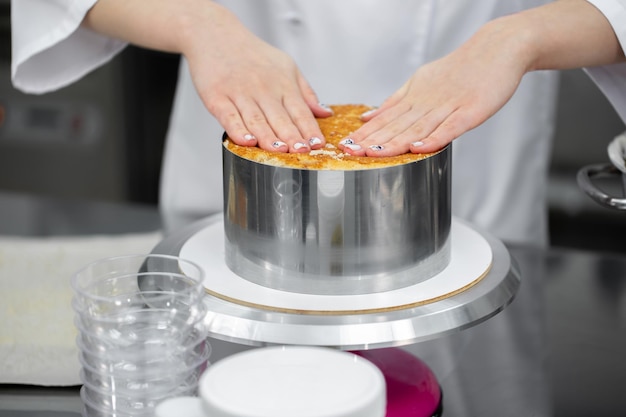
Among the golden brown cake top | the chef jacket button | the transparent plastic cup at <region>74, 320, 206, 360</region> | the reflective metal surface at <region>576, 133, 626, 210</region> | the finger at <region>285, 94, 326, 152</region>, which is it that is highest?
the chef jacket button

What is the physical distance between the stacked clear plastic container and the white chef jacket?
52 centimetres

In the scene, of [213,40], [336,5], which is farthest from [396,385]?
[336,5]

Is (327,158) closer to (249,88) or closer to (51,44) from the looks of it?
(249,88)

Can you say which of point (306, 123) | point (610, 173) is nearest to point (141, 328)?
point (306, 123)

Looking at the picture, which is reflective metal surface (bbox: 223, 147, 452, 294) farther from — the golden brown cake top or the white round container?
the white round container

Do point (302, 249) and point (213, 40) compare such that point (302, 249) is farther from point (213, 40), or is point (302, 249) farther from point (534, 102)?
point (534, 102)

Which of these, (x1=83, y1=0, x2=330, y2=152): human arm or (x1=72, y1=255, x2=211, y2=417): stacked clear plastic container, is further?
(x1=83, y1=0, x2=330, y2=152): human arm

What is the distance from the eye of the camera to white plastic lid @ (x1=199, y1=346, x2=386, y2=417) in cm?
49

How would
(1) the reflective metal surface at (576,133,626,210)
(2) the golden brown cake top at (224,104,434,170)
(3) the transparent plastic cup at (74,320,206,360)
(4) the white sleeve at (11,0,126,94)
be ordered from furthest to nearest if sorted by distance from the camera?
(4) the white sleeve at (11,0,126,94)
(1) the reflective metal surface at (576,133,626,210)
(2) the golden brown cake top at (224,104,434,170)
(3) the transparent plastic cup at (74,320,206,360)

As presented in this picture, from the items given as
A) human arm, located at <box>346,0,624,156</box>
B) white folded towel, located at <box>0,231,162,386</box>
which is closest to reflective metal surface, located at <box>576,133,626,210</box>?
human arm, located at <box>346,0,624,156</box>

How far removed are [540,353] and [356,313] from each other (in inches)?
11.4

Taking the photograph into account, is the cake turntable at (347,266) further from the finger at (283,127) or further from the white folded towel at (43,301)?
the white folded towel at (43,301)

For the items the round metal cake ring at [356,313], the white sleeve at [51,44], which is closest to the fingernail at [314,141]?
the round metal cake ring at [356,313]

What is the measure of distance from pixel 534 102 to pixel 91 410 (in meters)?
0.90
